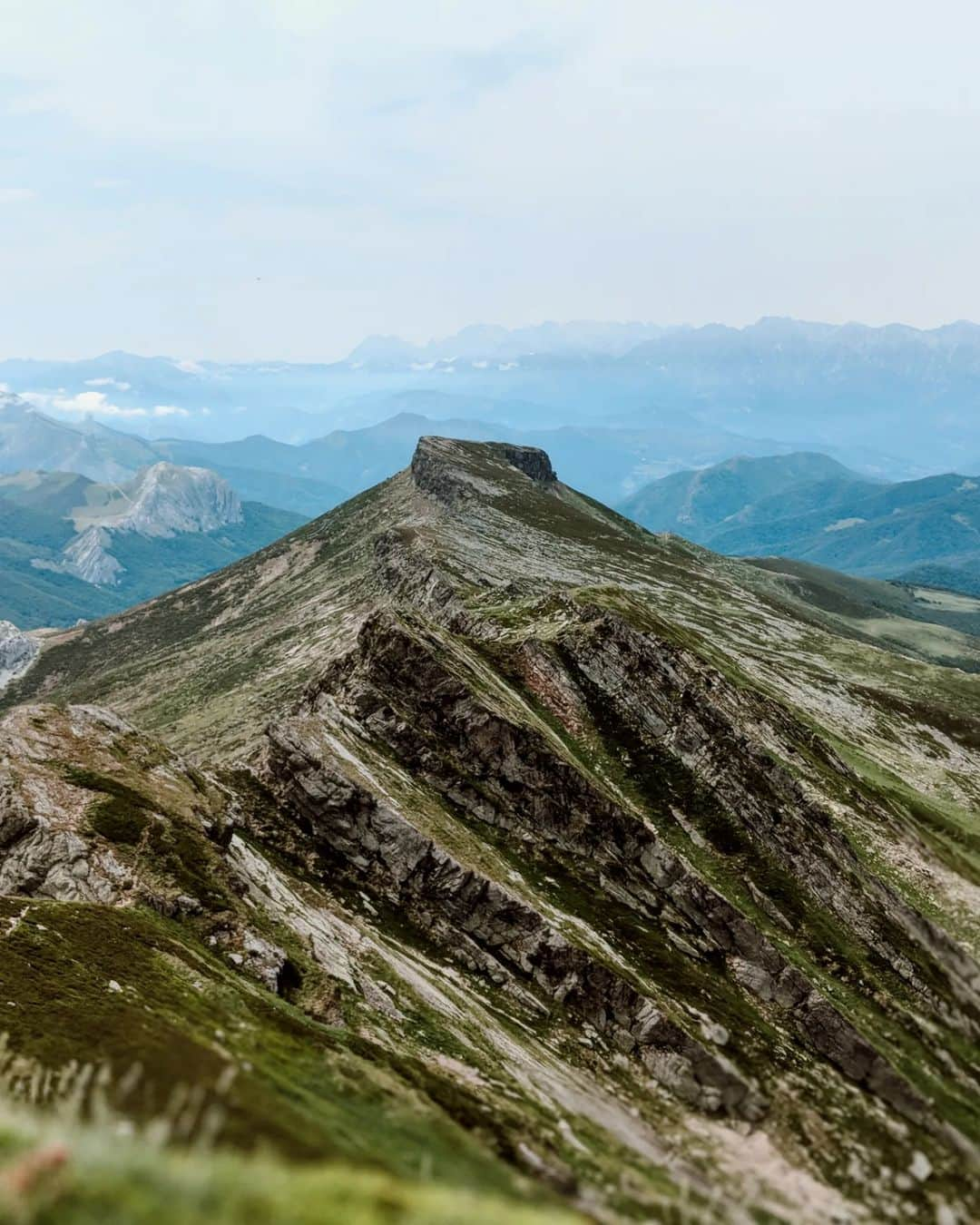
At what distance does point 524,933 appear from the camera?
49656 millimetres

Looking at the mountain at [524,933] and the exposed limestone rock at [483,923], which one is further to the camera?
the exposed limestone rock at [483,923]

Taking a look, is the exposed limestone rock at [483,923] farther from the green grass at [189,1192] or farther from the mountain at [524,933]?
the green grass at [189,1192]

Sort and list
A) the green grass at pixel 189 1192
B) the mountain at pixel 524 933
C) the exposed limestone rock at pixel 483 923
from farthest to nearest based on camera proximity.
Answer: the exposed limestone rock at pixel 483 923
the mountain at pixel 524 933
the green grass at pixel 189 1192

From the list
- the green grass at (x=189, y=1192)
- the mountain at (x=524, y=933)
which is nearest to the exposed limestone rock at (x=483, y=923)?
the mountain at (x=524, y=933)

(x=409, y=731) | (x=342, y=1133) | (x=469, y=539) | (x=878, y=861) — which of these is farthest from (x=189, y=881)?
(x=469, y=539)

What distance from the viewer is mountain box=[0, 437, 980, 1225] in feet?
76.1

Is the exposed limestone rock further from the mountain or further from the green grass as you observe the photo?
the green grass

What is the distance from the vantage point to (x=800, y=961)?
175 ft

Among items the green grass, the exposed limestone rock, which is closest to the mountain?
the exposed limestone rock

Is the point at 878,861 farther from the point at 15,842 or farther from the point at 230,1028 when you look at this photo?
the point at 15,842

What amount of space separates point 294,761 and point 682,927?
103 ft

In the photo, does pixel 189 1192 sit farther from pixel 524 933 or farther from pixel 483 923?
pixel 483 923

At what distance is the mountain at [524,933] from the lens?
2320cm

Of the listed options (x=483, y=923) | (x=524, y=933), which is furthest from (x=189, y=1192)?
(x=483, y=923)
